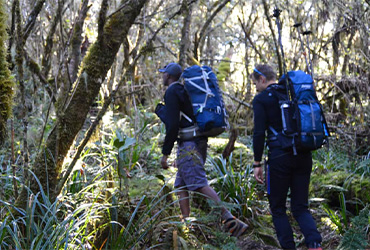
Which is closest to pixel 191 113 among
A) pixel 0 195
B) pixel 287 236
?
pixel 287 236

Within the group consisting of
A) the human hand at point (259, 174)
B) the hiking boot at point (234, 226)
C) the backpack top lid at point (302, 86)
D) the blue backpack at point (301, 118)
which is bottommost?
the hiking boot at point (234, 226)

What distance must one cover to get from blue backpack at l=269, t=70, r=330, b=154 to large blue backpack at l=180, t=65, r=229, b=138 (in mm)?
753

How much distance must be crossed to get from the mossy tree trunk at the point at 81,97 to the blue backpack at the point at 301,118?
1.91 m

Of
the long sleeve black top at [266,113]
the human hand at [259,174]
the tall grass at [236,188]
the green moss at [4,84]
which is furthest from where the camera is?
the tall grass at [236,188]

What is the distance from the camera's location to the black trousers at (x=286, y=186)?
4.33 m

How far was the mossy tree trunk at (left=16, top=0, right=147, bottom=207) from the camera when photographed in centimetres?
399

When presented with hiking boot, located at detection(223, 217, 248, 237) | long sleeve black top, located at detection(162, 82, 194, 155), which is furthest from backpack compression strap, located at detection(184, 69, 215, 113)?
hiking boot, located at detection(223, 217, 248, 237)

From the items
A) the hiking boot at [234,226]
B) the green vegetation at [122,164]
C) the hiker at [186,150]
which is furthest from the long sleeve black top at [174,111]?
the hiking boot at [234,226]

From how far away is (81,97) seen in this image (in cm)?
402

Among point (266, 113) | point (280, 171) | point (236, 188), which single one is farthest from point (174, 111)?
point (236, 188)

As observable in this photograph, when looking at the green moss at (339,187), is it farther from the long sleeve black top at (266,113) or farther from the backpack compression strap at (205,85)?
the backpack compression strap at (205,85)

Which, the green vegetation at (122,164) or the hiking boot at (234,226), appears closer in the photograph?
the green vegetation at (122,164)

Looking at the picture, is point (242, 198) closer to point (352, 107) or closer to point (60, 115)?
point (60, 115)

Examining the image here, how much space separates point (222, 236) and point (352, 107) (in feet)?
23.8
